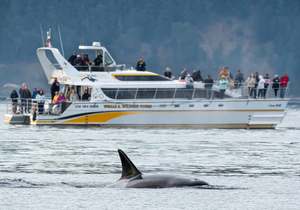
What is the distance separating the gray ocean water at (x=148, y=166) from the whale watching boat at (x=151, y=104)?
117cm

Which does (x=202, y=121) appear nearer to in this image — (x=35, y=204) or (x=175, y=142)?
(x=175, y=142)

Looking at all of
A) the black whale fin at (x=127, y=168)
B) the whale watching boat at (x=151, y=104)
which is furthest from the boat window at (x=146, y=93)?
the black whale fin at (x=127, y=168)

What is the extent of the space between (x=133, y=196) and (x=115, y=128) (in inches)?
1562

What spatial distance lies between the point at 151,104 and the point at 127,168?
39.4 metres

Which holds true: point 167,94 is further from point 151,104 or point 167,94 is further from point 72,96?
point 72,96

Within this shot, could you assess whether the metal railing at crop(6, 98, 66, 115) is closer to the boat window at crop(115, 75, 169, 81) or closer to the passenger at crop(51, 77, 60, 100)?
the passenger at crop(51, 77, 60, 100)

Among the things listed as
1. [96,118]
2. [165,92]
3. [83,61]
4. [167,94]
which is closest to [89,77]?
[83,61]

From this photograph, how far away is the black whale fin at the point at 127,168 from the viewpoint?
43000 millimetres

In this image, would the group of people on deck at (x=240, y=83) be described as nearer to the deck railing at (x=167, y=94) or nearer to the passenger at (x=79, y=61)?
the deck railing at (x=167, y=94)

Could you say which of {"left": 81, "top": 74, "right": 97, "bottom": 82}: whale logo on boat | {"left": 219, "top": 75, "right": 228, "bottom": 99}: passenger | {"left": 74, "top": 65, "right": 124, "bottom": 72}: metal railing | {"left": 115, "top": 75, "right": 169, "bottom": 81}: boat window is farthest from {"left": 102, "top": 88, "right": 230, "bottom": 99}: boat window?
{"left": 74, "top": 65, "right": 124, "bottom": 72}: metal railing

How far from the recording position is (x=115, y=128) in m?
83.0

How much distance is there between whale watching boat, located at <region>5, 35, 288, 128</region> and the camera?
83000mm

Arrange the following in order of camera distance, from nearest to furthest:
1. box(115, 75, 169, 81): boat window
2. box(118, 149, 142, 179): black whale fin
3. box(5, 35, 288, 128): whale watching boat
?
box(118, 149, 142, 179): black whale fin → box(5, 35, 288, 128): whale watching boat → box(115, 75, 169, 81): boat window

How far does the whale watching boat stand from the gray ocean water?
117 cm
